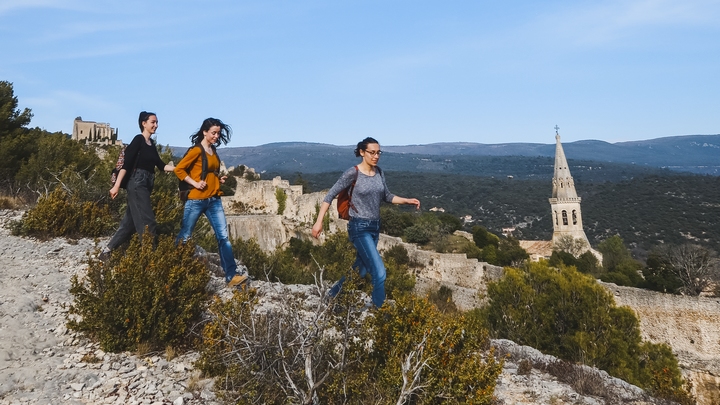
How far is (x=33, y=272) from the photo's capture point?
19.4ft

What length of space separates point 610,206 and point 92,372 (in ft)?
258

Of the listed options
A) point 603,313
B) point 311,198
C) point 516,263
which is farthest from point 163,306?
point 516,263

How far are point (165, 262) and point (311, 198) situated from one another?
25969 millimetres

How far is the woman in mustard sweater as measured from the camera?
206 inches

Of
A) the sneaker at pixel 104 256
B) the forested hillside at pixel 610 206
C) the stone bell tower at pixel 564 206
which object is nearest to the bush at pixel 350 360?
the sneaker at pixel 104 256

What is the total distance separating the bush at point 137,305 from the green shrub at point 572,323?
326 inches

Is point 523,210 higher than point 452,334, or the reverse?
point 452,334

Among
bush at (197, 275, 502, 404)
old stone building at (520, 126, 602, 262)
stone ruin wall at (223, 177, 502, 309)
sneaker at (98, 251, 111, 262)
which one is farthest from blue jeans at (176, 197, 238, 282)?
old stone building at (520, 126, 602, 262)

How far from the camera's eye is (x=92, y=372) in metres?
3.74

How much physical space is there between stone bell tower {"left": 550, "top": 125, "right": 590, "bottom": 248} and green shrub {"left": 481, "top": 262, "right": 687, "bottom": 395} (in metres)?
31.4

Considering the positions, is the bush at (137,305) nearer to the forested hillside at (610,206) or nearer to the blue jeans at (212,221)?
the blue jeans at (212,221)

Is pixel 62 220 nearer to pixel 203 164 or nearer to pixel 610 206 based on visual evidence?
pixel 203 164

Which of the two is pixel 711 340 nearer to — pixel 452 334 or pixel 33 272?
pixel 452 334

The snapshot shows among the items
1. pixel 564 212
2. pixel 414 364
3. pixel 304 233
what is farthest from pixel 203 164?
pixel 564 212
